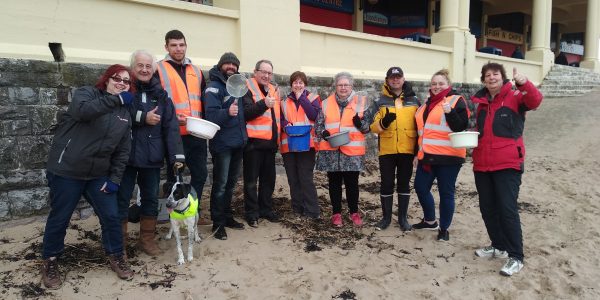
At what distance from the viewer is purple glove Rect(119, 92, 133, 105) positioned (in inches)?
127

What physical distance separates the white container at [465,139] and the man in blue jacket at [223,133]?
80.6 inches

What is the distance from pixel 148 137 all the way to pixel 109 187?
21.2 inches

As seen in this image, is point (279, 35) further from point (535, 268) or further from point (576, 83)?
point (576, 83)

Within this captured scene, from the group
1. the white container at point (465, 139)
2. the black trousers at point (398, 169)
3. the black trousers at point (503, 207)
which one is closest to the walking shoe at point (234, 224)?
the black trousers at point (398, 169)

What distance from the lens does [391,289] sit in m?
3.56

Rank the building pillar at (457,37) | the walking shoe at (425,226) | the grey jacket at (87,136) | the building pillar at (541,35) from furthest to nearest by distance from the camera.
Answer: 1. the building pillar at (541,35)
2. the building pillar at (457,37)
3. the walking shoe at (425,226)
4. the grey jacket at (87,136)

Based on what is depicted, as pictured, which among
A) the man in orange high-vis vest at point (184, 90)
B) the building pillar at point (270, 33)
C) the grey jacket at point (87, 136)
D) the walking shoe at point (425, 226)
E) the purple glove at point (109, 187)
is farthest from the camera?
the building pillar at point (270, 33)

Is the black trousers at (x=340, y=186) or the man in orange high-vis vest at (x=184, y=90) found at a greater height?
the man in orange high-vis vest at (x=184, y=90)

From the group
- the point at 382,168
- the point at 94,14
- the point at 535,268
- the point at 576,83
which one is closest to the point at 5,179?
the point at 94,14

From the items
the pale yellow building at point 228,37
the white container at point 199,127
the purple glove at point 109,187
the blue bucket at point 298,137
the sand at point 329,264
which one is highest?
the pale yellow building at point 228,37

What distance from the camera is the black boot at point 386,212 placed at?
482cm

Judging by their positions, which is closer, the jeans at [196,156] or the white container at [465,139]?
the white container at [465,139]

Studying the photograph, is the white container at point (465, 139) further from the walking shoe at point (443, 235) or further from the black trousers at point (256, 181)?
the black trousers at point (256, 181)

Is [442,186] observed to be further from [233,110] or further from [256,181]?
[233,110]
